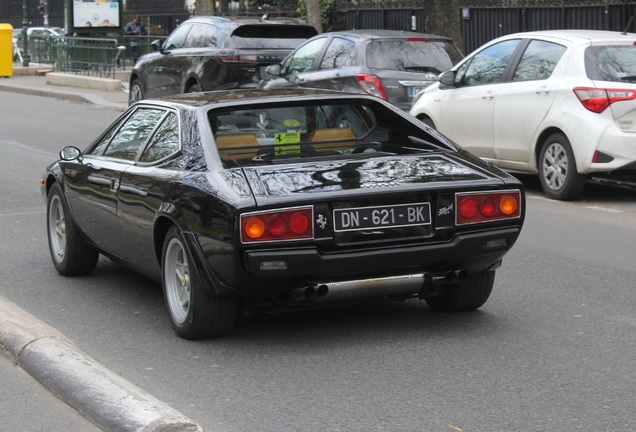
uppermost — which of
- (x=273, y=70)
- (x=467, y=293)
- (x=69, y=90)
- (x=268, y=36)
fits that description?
(x=268, y=36)

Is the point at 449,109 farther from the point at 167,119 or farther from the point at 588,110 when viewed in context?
the point at 167,119

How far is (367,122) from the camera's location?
7.59m

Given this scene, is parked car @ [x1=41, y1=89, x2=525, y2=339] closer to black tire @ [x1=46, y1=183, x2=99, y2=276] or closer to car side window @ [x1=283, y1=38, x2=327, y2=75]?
black tire @ [x1=46, y1=183, x2=99, y2=276]

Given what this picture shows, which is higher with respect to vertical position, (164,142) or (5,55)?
(5,55)

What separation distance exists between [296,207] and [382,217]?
0.50 meters

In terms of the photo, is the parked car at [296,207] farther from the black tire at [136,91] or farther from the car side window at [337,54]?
the black tire at [136,91]

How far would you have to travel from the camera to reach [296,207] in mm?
5961


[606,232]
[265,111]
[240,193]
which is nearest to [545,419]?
[240,193]

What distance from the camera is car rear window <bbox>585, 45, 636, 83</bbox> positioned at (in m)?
11.7

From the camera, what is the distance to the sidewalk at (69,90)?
2748 centimetres

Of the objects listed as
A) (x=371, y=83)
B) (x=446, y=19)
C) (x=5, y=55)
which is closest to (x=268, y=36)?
(x=446, y=19)

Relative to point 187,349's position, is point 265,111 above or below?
above

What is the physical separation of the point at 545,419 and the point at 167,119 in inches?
128

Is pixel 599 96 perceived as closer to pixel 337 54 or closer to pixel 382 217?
pixel 337 54
